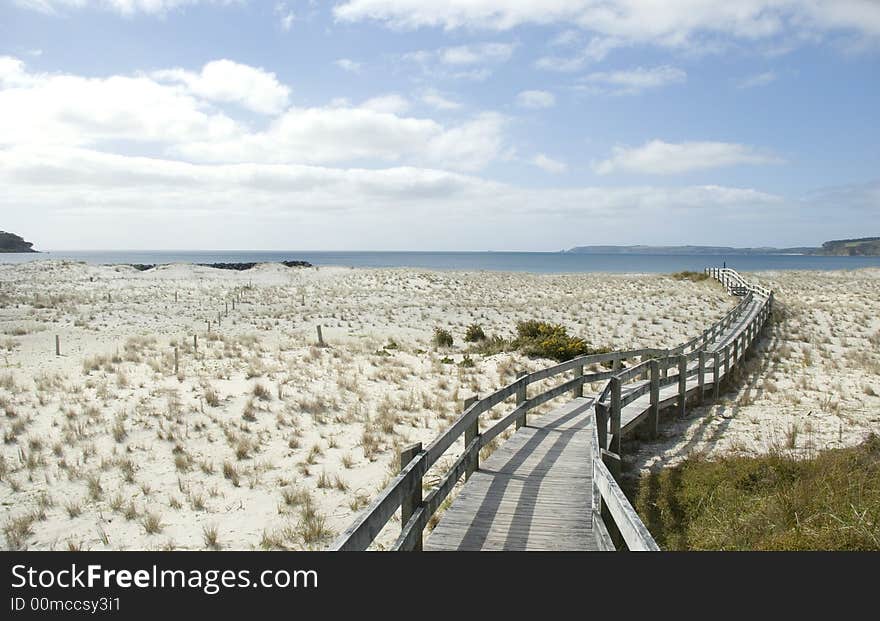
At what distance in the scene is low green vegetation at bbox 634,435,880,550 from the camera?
5.09 m

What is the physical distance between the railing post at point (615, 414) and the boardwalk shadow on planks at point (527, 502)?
0.47 meters

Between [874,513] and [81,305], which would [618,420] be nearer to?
[874,513]

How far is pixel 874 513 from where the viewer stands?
5445 mm

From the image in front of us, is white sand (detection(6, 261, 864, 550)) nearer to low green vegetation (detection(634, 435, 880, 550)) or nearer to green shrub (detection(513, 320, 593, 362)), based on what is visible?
green shrub (detection(513, 320, 593, 362))

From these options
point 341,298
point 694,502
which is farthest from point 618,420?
point 341,298

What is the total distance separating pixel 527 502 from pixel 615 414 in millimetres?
2537

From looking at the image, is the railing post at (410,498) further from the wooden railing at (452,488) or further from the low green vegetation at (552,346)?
the low green vegetation at (552,346)

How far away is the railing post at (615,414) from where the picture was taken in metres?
8.18

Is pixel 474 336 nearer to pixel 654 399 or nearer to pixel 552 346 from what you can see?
pixel 552 346

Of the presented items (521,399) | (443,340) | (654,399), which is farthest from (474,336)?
(521,399)

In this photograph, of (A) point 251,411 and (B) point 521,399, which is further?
(A) point 251,411

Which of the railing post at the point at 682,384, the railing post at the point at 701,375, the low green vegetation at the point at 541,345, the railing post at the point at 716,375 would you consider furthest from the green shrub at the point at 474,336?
the railing post at the point at 682,384

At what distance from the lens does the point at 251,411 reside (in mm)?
12117
